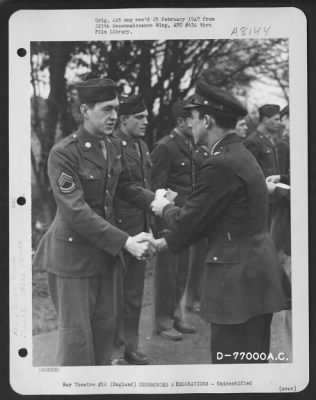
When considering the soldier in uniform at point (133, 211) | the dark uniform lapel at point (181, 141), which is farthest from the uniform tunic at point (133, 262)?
the dark uniform lapel at point (181, 141)

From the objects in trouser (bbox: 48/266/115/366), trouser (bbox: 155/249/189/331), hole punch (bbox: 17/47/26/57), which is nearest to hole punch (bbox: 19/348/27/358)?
trouser (bbox: 48/266/115/366)

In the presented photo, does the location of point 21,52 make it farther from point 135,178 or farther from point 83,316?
point 83,316

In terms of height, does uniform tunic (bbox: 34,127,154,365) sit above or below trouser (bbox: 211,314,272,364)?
above

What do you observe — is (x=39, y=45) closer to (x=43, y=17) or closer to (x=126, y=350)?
(x=43, y=17)

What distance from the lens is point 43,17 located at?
226 centimetres

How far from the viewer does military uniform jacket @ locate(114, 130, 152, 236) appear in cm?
228

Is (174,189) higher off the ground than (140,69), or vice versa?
(140,69)

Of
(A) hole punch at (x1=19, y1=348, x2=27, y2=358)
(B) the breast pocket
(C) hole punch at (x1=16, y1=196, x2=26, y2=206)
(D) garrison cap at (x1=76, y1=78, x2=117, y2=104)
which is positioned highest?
(D) garrison cap at (x1=76, y1=78, x2=117, y2=104)

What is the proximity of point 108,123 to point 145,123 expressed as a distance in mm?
142

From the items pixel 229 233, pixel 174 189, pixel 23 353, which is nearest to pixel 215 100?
pixel 174 189

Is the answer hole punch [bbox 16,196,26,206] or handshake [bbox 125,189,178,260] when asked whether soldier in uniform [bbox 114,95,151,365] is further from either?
hole punch [bbox 16,196,26,206]

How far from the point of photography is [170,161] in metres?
2.29

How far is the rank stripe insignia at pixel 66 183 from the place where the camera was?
7.37 feet

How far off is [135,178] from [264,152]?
499 millimetres
